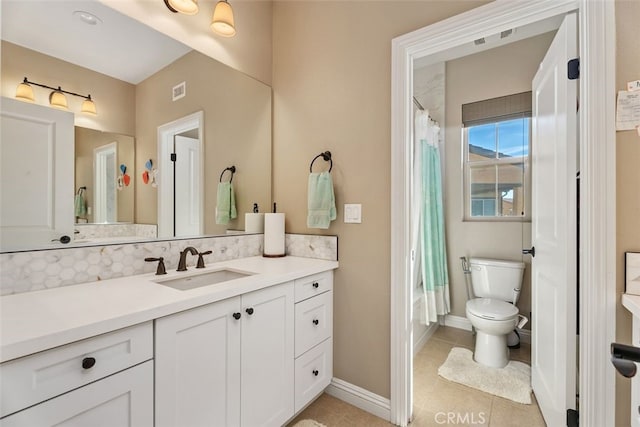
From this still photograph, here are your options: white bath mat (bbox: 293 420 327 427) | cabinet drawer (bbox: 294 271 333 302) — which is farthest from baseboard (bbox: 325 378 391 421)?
cabinet drawer (bbox: 294 271 333 302)

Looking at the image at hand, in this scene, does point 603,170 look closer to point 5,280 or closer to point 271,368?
point 271,368

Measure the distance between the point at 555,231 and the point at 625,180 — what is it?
0.42m

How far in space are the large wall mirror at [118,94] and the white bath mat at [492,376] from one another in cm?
196

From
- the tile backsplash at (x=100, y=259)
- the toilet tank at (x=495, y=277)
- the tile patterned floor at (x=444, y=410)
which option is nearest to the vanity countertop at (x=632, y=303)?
the tile patterned floor at (x=444, y=410)

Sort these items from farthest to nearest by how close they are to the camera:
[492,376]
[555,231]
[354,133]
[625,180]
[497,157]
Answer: [497,157] < [492,376] < [354,133] < [555,231] < [625,180]

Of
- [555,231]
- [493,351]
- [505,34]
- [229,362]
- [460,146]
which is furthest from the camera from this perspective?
[460,146]

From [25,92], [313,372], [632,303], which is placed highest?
[25,92]

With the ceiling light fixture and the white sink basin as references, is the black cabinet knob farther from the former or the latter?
the ceiling light fixture

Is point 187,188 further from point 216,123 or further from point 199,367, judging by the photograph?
point 199,367

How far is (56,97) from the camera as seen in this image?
120 cm

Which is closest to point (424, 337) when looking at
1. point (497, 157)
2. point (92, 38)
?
point (497, 157)

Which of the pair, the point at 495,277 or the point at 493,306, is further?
the point at 495,277

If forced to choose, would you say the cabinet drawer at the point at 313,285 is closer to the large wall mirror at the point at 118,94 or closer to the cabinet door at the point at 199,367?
the cabinet door at the point at 199,367

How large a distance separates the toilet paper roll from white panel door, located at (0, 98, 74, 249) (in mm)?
966
